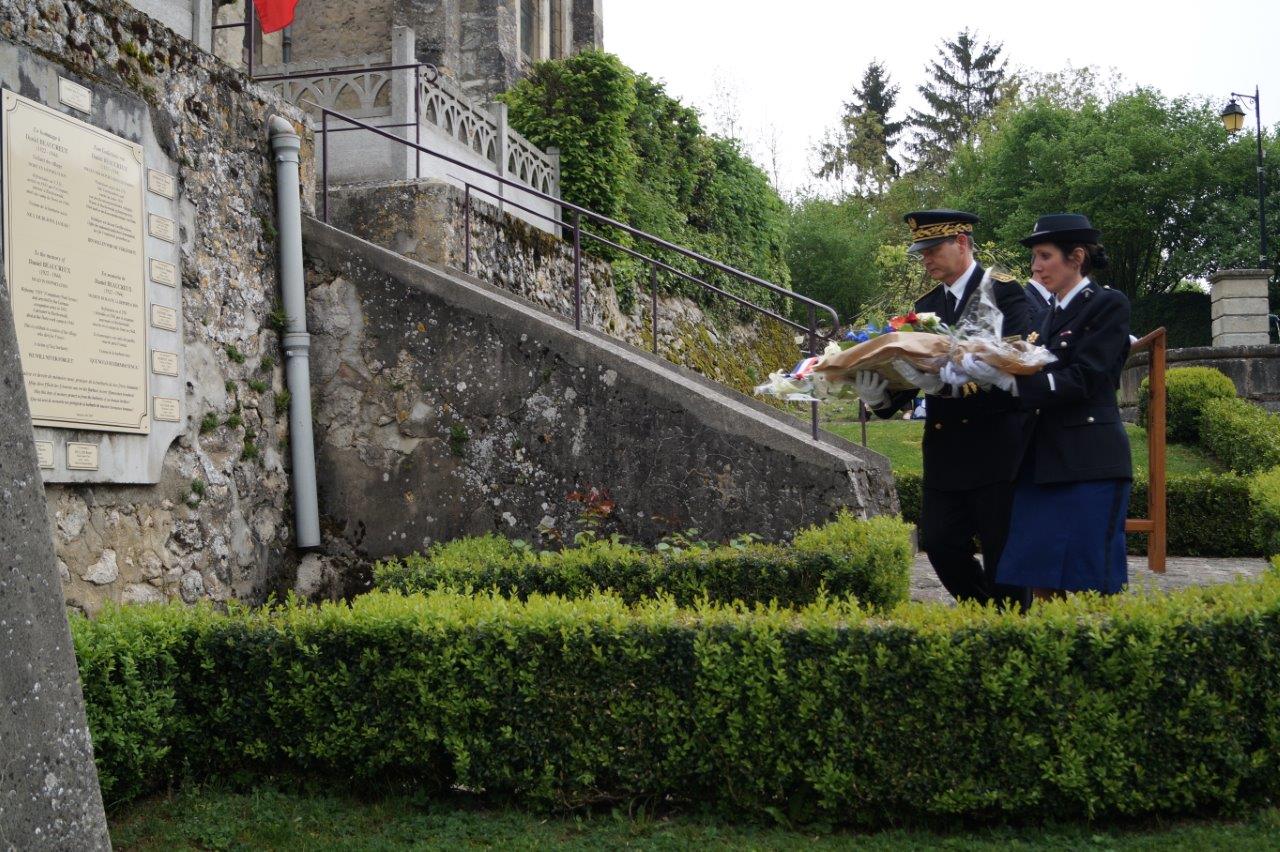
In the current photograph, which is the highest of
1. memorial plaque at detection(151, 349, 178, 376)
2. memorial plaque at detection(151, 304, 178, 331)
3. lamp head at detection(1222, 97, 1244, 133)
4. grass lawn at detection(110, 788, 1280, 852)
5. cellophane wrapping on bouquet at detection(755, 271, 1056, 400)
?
lamp head at detection(1222, 97, 1244, 133)

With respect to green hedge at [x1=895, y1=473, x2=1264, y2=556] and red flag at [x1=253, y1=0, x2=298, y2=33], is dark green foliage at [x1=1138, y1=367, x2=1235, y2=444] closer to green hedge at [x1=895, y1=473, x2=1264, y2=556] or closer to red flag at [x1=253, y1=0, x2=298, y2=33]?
green hedge at [x1=895, y1=473, x2=1264, y2=556]

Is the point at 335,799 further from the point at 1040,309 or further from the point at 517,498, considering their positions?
the point at 1040,309

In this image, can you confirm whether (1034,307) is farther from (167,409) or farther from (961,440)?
(167,409)

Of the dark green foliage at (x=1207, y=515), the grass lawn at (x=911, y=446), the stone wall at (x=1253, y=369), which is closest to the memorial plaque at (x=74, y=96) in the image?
the grass lawn at (x=911, y=446)

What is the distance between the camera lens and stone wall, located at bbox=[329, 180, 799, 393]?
8.70 m

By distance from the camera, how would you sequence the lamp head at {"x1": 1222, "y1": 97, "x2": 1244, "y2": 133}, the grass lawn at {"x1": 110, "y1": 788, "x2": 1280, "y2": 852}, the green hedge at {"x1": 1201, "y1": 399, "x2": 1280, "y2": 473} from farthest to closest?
the lamp head at {"x1": 1222, "y1": 97, "x2": 1244, "y2": 133}, the green hedge at {"x1": 1201, "y1": 399, "x2": 1280, "y2": 473}, the grass lawn at {"x1": 110, "y1": 788, "x2": 1280, "y2": 852}

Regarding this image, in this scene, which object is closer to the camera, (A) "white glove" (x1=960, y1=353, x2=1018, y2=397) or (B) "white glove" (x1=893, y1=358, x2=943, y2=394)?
(A) "white glove" (x1=960, y1=353, x2=1018, y2=397)

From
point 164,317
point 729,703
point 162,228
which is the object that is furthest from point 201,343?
point 729,703

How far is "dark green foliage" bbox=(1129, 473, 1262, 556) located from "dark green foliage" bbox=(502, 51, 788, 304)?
6397 millimetres

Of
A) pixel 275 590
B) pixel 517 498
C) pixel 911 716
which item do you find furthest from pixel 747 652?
pixel 275 590

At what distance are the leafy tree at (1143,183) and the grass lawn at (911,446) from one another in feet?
64.3

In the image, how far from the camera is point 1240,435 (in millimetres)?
15523

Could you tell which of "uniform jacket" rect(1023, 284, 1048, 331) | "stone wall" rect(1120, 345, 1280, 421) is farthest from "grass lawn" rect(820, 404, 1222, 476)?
"uniform jacket" rect(1023, 284, 1048, 331)

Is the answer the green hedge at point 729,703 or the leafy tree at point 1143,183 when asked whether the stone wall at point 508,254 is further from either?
the leafy tree at point 1143,183
